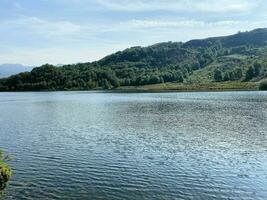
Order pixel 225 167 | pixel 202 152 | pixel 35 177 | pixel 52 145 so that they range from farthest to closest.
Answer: pixel 52 145 < pixel 202 152 < pixel 225 167 < pixel 35 177

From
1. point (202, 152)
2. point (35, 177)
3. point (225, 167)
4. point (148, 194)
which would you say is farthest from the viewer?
point (202, 152)

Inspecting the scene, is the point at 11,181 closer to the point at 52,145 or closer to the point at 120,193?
the point at 120,193

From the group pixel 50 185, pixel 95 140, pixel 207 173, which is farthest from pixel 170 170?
pixel 95 140

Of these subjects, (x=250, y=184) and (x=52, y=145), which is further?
(x=52, y=145)

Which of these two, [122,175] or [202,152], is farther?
[202,152]

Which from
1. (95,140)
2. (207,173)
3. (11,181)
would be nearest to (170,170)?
(207,173)

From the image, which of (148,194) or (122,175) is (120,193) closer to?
(148,194)

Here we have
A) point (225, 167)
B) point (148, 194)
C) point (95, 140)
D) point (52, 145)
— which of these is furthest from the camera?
point (95, 140)

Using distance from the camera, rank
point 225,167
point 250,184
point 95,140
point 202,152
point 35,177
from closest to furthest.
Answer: point 250,184, point 35,177, point 225,167, point 202,152, point 95,140

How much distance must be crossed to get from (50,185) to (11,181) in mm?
4286

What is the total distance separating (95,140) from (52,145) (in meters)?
7.38

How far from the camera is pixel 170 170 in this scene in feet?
136

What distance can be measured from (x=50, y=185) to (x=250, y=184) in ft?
62.9

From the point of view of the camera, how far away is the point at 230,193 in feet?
110
